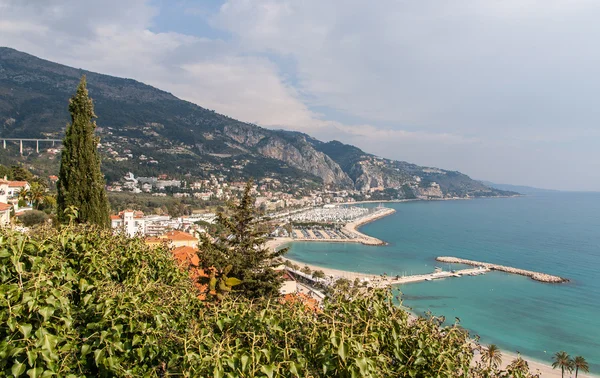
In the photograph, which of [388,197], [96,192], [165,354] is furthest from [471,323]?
[388,197]

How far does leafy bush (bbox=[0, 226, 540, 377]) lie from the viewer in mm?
2035

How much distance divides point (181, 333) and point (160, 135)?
137 meters

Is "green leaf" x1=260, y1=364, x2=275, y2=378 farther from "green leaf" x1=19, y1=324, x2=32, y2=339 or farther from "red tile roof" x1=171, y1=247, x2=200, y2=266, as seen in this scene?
"red tile roof" x1=171, y1=247, x2=200, y2=266

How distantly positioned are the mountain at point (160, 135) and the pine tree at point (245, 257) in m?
67.6

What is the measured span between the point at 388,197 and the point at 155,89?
5053 inches

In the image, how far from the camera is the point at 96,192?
931 cm

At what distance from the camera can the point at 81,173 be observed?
927 cm

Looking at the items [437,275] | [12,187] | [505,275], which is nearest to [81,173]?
[12,187]

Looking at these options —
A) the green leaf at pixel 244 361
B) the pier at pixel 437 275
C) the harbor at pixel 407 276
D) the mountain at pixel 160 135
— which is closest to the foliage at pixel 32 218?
the green leaf at pixel 244 361

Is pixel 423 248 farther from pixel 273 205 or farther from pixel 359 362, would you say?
pixel 359 362

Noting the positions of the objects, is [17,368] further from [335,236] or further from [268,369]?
[335,236]

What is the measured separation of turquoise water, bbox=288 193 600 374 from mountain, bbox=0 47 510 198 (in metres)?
59.7

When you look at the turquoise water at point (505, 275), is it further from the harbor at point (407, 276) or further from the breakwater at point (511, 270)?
the breakwater at point (511, 270)

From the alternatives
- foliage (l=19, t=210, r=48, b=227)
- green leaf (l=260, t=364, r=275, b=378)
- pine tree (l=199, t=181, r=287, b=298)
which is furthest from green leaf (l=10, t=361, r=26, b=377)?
foliage (l=19, t=210, r=48, b=227)
